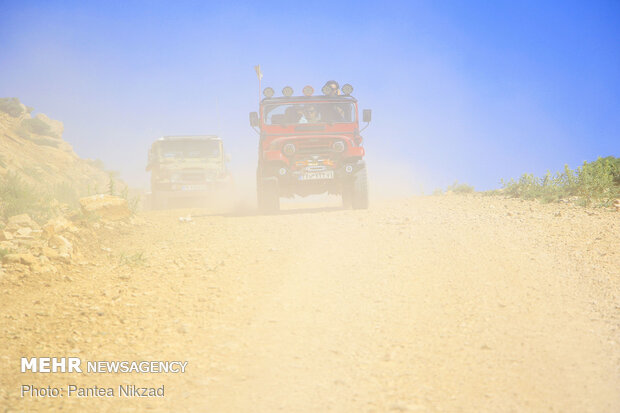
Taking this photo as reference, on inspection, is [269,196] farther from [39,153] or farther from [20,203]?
[39,153]

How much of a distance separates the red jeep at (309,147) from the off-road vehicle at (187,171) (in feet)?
19.1

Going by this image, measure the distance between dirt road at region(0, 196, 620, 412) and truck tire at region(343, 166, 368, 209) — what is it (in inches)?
145

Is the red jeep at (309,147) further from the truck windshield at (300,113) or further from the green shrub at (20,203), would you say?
the green shrub at (20,203)

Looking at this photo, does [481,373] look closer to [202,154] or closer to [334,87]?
[334,87]

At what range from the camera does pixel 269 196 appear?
11508 millimetres

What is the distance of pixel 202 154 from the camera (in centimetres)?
1755

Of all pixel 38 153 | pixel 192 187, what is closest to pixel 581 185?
pixel 192 187

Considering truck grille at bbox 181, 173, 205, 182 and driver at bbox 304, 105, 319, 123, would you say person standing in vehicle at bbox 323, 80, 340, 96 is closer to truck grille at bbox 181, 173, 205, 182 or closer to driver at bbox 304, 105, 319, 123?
driver at bbox 304, 105, 319, 123

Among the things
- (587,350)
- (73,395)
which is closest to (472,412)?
(587,350)

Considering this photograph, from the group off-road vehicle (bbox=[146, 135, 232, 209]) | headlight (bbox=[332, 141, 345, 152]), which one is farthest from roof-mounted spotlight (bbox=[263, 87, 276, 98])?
off-road vehicle (bbox=[146, 135, 232, 209])

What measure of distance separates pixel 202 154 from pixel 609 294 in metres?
14.5

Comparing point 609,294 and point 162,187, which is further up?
point 162,187

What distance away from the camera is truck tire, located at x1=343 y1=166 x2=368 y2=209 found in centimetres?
1148

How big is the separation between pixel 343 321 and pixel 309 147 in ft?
23.4
